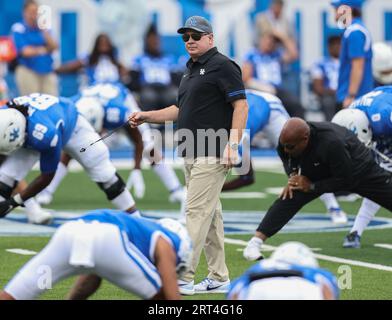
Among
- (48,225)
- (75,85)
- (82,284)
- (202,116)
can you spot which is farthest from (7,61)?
(82,284)

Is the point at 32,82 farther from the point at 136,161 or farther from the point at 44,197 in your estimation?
the point at 136,161

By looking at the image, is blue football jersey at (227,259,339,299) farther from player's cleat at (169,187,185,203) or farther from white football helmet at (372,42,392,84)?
player's cleat at (169,187,185,203)

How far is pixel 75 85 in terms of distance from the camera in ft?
65.6

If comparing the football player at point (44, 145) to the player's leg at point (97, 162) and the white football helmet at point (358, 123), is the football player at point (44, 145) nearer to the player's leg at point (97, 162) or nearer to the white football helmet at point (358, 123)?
the player's leg at point (97, 162)

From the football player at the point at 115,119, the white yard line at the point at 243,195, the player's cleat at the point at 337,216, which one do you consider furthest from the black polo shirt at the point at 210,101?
the white yard line at the point at 243,195

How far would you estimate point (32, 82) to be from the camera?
16938 millimetres

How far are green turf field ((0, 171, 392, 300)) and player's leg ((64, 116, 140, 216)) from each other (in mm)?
704

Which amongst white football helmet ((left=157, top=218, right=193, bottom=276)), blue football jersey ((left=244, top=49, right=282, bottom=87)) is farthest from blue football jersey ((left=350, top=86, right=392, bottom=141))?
blue football jersey ((left=244, top=49, right=282, bottom=87))

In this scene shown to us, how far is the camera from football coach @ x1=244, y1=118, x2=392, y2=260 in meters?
8.60

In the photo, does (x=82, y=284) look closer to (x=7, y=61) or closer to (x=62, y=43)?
(x=7, y=61)

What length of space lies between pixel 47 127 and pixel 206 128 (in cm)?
191

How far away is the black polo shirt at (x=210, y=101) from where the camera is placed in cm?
788

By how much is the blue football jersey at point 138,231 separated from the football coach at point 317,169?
2422 millimetres

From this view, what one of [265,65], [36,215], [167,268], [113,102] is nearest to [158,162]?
[113,102]
